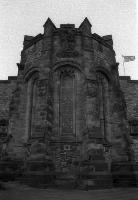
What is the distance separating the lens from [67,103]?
1376 cm

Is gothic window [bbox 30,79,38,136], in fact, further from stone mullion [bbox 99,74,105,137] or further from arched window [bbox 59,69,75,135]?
stone mullion [bbox 99,74,105,137]

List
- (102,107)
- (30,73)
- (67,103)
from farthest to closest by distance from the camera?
1. (30,73)
2. (102,107)
3. (67,103)

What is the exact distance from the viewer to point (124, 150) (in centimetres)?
1375

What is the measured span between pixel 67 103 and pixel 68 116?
72 cm

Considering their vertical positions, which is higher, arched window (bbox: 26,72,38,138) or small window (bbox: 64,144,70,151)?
arched window (bbox: 26,72,38,138)

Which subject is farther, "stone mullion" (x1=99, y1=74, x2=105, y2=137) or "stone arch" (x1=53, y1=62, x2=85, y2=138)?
"stone mullion" (x1=99, y1=74, x2=105, y2=137)

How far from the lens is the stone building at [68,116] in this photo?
461 inches

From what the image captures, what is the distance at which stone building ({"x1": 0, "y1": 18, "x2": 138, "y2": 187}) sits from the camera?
11.7 metres

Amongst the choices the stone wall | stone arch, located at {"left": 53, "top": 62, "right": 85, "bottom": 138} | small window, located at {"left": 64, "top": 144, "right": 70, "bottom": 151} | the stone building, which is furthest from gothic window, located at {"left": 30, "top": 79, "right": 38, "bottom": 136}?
the stone wall

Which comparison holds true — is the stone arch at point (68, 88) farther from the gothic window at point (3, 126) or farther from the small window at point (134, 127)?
the small window at point (134, 127)

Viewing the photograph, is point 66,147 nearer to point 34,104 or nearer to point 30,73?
point 34,104

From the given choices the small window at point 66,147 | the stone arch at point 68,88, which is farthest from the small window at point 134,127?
the small window at point 66,147

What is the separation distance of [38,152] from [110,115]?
495 cm

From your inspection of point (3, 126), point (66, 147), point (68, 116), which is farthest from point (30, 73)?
point (66, 147)
